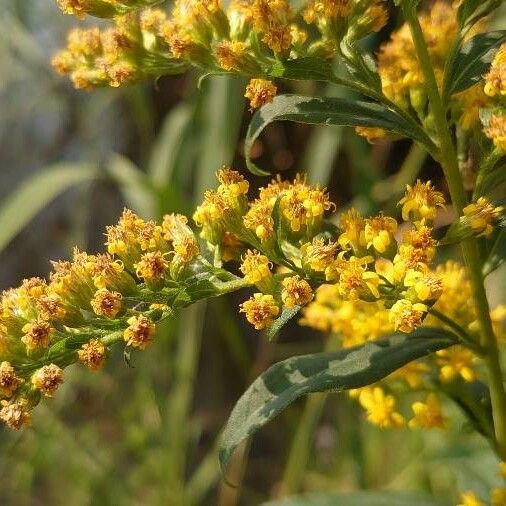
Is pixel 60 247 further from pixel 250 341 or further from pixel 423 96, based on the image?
pixel 423 96

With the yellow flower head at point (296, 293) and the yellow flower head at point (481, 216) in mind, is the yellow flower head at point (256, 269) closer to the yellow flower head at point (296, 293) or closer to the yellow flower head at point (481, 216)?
the yellow flower head at point (296, 293)

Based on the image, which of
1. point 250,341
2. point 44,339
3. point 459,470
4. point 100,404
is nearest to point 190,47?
point 44,339

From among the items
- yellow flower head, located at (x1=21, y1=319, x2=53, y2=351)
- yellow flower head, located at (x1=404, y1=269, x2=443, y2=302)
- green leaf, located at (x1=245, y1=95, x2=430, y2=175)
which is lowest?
yellow flower head, located at (x1=404, y1=269, x2=443, y2=302)

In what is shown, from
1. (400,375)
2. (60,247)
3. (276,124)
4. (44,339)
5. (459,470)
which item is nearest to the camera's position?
(44,339)

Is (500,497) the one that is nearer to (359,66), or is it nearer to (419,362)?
(419,362)

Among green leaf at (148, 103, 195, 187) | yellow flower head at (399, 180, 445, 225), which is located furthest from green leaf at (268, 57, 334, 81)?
Answer: green leaf at (148, 103, 195, 187)

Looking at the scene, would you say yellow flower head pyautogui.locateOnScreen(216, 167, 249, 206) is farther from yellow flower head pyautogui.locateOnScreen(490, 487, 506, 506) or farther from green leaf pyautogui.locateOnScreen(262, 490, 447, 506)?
green leaf pyautogui.locateOnScreen(262, 490, 447, 506)
